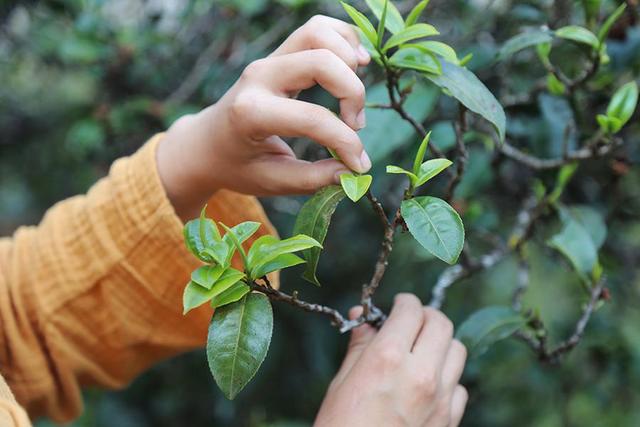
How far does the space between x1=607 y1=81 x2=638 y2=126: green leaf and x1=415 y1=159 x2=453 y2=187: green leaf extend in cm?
28

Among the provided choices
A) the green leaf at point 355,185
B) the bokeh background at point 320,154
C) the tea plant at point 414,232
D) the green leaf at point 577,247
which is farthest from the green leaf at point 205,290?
the green leaf at point 577,247

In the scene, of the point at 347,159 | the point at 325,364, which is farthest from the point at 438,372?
the point at 325,364

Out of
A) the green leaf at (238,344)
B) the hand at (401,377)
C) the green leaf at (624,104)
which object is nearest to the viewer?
the green leaf at (238,344)

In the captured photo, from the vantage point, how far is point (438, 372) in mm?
732

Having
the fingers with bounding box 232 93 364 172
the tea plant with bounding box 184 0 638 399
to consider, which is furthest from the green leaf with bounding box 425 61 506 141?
the fingers with bounding box 232 93 364 172

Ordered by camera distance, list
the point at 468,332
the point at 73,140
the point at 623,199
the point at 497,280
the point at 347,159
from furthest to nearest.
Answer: the point at 497,280, the point at 73,140, the point at 623,199, the point at 468,332, the point at 347,159

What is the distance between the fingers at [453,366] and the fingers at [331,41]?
1.07 feet

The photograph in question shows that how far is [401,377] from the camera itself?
709 millimetres

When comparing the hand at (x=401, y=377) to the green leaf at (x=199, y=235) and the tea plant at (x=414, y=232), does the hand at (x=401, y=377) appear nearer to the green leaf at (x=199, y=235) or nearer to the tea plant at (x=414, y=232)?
the tea plant at (x=414, y=232)

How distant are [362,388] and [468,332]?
21 cm

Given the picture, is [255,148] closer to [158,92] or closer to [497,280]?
[158,92]

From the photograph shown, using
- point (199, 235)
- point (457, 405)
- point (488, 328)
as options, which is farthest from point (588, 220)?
point (199, 235)

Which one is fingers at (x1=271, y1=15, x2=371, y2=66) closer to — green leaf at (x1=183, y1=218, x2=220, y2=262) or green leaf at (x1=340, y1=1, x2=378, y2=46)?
green leaf at (x1=340, y1=1, x2=378, y2=46)

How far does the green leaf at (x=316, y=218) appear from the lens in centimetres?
63
